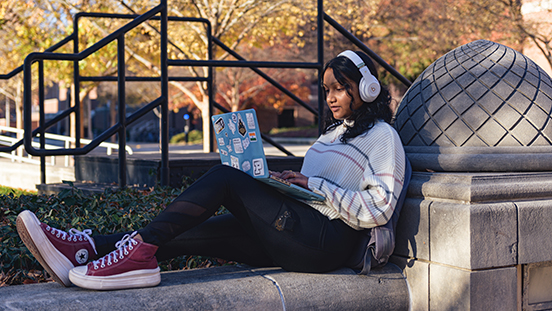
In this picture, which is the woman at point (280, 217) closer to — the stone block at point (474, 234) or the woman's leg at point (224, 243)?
the woman's leg at point (224, 243)

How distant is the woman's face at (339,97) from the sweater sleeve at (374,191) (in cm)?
32

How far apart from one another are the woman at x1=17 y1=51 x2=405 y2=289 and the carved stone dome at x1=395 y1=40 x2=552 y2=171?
0.29 meters

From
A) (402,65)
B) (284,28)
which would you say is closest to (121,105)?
(284,28)

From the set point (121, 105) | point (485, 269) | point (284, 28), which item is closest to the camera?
point (485, 269)

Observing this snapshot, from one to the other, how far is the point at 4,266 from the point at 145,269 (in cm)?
101

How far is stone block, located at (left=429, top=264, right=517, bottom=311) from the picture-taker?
2652 millimetres

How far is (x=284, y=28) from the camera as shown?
14.7 metres

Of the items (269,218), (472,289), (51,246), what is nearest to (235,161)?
(269,218)

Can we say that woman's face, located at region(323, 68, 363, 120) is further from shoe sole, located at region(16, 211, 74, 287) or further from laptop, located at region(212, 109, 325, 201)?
shoe sole, located at region(16, 211, 74, 287)

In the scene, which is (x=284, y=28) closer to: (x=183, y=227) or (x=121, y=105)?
(x=121, y=105)

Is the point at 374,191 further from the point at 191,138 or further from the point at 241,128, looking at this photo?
the point at 191,138

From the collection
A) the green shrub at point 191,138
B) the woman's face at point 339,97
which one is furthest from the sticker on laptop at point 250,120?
the green shrub at point 191,138

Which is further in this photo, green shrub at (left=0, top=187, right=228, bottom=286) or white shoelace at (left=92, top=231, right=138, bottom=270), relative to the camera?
green shrub at (left=0, top=187, right=228, bottom=286)

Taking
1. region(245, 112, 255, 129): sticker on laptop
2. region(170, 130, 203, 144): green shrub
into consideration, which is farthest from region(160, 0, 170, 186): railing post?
region(170, 130, 203, 144): green shrub
